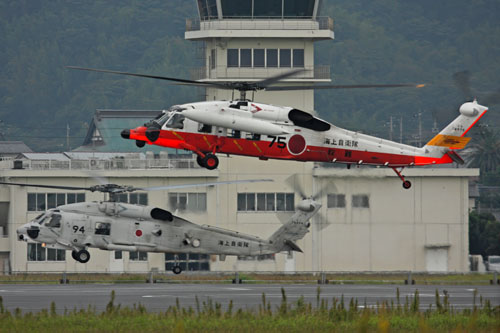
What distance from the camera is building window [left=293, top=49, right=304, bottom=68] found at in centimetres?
10200

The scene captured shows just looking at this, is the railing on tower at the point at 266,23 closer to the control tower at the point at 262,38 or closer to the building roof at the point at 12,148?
the control tower at the point at 262,38

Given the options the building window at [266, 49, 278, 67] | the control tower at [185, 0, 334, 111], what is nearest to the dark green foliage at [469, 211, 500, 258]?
the control tower at [185, 0, 334, 111]

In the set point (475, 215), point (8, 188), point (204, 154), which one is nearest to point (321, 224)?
point (8, 188)

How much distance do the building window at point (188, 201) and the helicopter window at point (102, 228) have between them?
145 feet

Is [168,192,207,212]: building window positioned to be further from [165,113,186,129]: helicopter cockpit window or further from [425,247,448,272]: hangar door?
[165,113,186,129]: helicopter cockpit window

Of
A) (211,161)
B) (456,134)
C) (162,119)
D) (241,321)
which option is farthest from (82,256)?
(456,134)

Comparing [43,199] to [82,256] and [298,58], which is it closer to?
[298,58]

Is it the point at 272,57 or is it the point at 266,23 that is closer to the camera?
the point at 266,23

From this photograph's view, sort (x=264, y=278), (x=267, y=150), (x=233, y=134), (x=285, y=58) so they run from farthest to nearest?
(x=285, y=58) < (x=264, y=278) < (x=267, y=150) < (x=233, y=134)

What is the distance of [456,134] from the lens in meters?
50.2

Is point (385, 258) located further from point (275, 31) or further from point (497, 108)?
point (497, 108)

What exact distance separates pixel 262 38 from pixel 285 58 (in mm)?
2593

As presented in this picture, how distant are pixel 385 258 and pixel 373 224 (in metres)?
3.12

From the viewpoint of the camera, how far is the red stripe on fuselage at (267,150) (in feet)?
161
